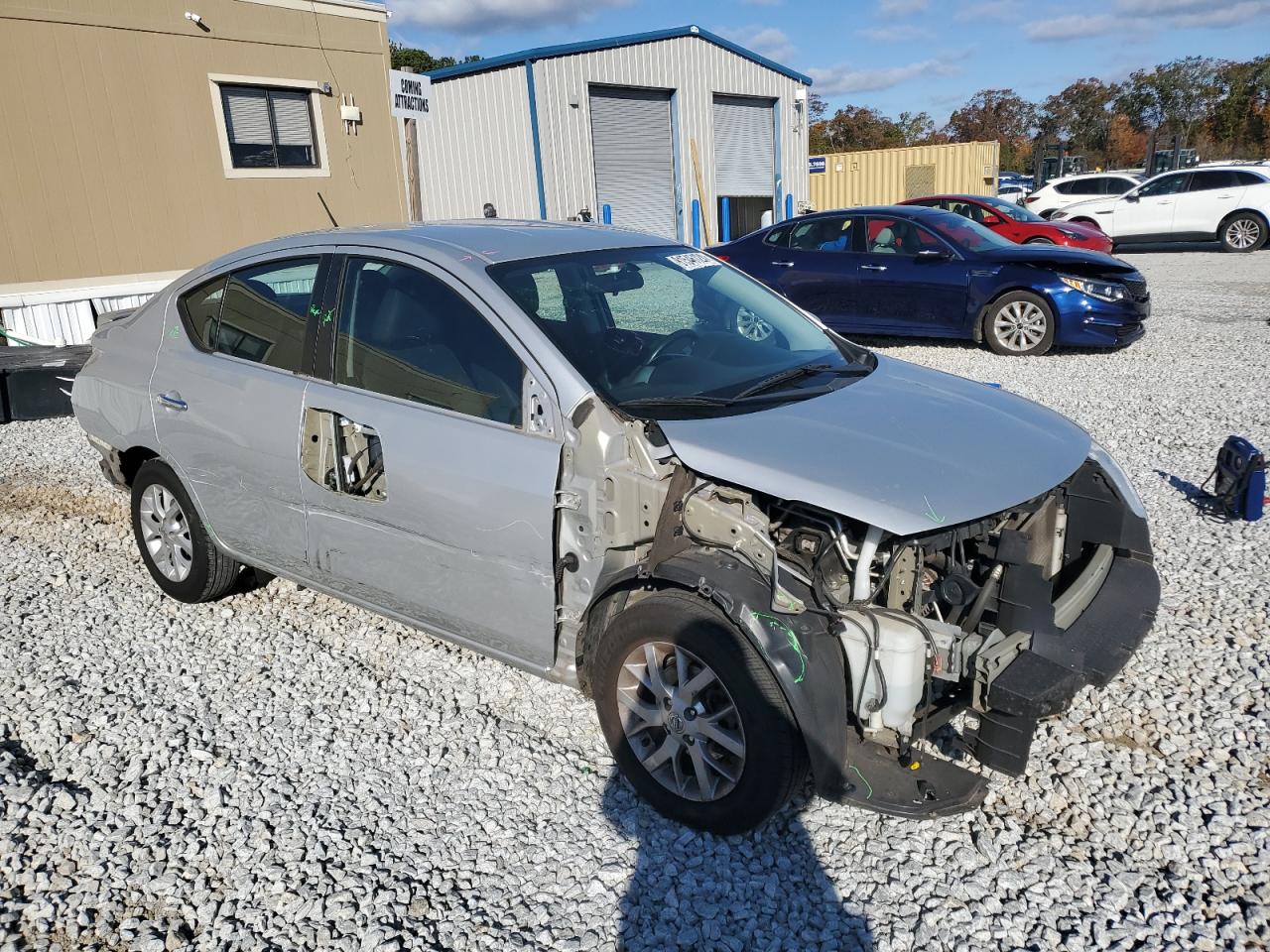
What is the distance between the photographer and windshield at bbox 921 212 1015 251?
994 cm

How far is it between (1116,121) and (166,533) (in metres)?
66.2

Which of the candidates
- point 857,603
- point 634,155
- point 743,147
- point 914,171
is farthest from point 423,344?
point 914,171

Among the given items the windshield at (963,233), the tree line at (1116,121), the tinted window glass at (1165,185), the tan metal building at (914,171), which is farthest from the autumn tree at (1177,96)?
the windshield at (963,233)

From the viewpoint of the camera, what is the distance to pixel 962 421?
3.26 metres

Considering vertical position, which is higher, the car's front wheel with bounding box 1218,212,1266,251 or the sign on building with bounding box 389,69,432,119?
the sign on building with bounding box 389,69,432,119

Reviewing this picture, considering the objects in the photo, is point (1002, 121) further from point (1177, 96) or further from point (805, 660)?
point (805, 660)

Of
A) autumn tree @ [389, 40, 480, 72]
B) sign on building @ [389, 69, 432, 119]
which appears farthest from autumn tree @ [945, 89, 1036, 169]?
sign on building @ [389, 69, 432, 119]

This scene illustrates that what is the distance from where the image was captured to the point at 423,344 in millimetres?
3416

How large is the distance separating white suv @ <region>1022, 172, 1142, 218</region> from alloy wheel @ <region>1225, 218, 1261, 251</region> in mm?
3097

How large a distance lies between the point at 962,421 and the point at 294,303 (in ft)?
8.82

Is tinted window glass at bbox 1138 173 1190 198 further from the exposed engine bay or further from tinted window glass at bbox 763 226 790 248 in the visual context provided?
the exposed engine bay

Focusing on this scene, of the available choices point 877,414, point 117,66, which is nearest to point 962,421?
point 877,414

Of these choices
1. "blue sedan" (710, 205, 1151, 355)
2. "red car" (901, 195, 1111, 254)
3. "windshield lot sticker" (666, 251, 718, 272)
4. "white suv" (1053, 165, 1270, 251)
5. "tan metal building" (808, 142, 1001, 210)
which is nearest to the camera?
"windshield lot sticker" (666, 251, 718, 272)

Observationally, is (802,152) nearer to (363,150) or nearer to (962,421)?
(363,150)
